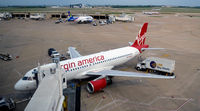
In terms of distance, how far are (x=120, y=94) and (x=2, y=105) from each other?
1339cm

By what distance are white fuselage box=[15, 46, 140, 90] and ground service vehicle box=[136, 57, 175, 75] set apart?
9.73 feet

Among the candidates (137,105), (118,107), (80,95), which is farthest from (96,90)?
(137,105)

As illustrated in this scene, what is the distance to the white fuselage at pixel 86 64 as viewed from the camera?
16.9 meters

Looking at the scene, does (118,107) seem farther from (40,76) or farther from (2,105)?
(2,105)

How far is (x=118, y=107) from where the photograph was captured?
1669 cm

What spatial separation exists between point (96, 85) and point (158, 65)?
11940mm

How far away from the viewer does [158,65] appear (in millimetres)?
24344

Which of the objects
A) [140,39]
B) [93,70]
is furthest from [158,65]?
[93,70]

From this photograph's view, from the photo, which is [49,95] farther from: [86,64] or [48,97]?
[86,64]

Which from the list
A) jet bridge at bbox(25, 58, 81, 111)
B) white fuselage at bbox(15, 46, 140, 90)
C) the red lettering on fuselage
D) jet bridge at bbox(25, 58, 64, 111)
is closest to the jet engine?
white fuselage at bbox(15, 46, 140, 90)

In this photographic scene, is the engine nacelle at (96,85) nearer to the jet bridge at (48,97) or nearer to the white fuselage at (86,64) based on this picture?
the white fuselage at (86,64)

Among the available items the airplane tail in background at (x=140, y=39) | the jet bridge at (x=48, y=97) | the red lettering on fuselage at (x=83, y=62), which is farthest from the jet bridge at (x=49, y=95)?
the airplane tail in background at (x=140, y=39)

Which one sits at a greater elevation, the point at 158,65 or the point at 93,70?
the point at 93,70

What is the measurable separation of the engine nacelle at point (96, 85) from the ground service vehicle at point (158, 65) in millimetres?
9619
